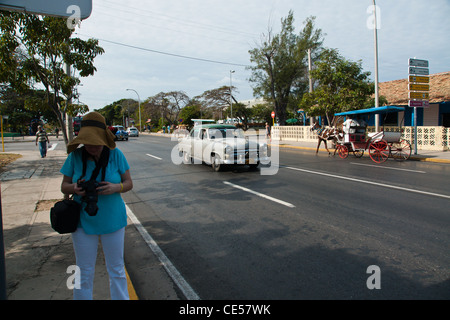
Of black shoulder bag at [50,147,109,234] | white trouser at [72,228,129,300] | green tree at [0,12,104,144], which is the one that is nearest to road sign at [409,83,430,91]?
green tree at [0,12,104,144]

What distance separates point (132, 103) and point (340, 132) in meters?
93.3

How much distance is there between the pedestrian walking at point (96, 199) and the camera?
2.72 metres

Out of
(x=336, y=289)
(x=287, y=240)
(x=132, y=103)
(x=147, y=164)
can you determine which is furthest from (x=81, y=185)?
(x=132, y=103)

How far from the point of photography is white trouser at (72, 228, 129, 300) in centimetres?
275

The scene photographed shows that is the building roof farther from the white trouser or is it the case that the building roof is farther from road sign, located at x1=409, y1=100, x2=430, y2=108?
the white trouser

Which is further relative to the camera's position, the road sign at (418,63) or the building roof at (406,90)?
the building roof at (406,90)

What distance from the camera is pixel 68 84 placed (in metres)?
6.30

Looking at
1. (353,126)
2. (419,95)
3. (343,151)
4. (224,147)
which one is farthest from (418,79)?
(224,147)

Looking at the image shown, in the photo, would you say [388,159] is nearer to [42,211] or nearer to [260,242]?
[260,242]

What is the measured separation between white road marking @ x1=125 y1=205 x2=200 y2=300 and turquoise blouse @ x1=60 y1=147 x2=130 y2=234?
110 centimetres

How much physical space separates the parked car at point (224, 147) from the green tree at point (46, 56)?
4962mm

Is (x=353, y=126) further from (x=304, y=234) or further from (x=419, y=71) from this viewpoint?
(x=304, y=234)

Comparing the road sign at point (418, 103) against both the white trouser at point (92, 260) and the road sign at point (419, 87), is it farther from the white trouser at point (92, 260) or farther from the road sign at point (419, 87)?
the white trouser at point (92, 260)

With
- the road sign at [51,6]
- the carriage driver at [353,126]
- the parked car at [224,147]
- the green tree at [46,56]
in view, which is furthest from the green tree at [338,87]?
the road sign at [51,6]
